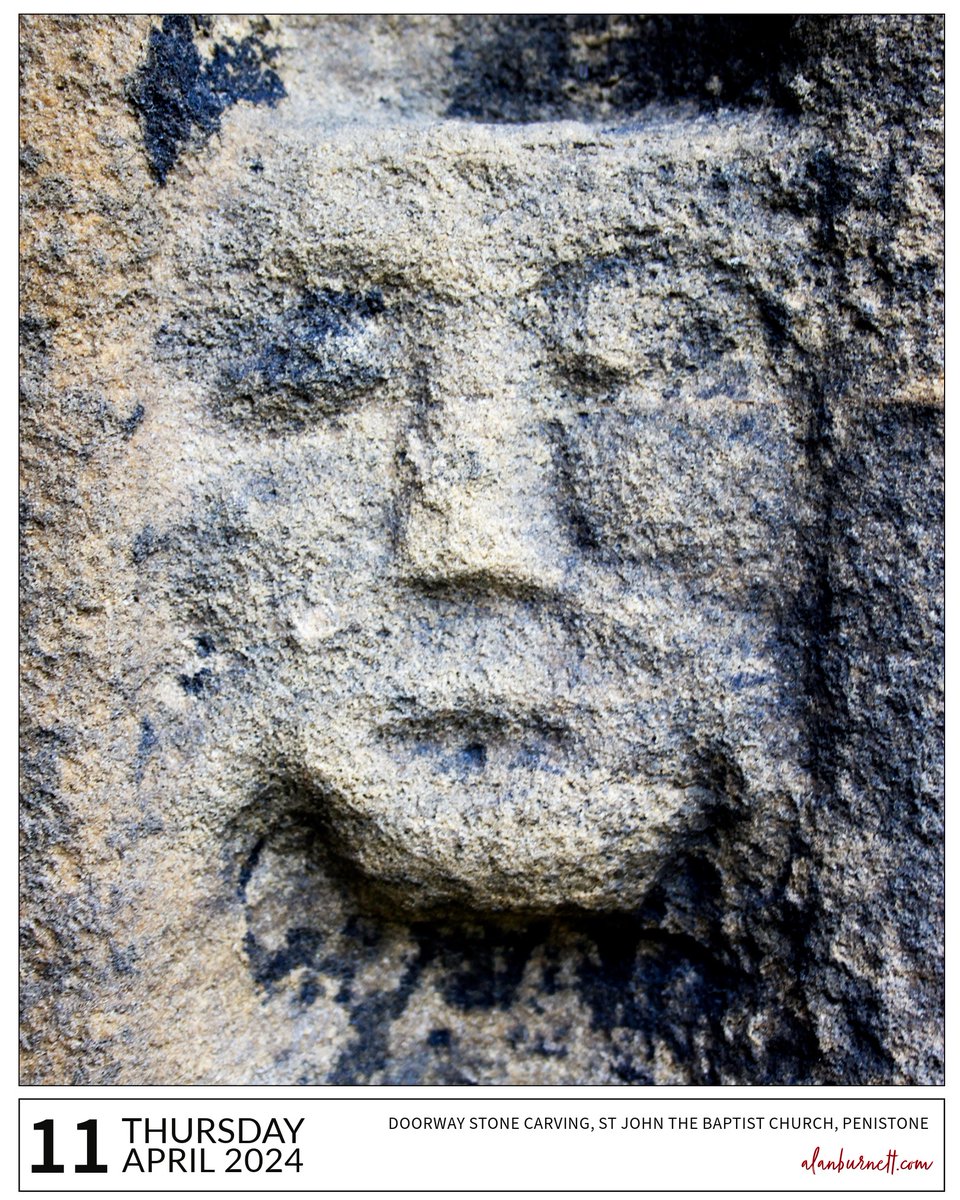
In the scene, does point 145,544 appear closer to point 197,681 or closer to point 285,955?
point 197,681

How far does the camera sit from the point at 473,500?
809 mm

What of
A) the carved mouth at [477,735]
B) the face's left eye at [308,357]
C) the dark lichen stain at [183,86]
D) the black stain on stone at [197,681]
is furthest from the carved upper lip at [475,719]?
the dark lichen stain at [183,86]

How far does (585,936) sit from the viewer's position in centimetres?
94

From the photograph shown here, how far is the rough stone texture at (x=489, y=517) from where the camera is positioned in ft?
2.56

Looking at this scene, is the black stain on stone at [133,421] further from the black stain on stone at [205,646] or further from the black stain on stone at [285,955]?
the black stain on stone at [285,955]

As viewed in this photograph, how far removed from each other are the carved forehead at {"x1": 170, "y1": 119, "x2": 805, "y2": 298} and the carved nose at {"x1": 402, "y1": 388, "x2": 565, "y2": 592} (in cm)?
9

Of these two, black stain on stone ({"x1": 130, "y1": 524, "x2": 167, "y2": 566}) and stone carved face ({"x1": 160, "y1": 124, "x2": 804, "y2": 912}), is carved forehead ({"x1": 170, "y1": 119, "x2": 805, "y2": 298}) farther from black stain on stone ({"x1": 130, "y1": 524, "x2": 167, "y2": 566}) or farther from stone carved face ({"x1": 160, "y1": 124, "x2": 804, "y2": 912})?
black stain on stone ({"x1": 130, "y1": 524, "x2": 167, "y2": 566})

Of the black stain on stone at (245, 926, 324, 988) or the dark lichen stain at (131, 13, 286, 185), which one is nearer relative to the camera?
the dark lichen stain at (131, 13, 286, 185)

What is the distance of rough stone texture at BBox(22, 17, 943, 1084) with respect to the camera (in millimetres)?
780

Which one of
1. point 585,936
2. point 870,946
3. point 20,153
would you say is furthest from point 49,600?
point 870,946

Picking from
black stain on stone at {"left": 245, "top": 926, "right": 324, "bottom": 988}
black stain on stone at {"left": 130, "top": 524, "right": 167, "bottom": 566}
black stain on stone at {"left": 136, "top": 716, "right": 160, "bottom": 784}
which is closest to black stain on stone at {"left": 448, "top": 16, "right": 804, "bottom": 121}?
black stain on stone at {"left": 130, "top": 524, "right": 167, "bottom": 566}

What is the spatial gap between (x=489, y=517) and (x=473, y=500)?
2 cm
